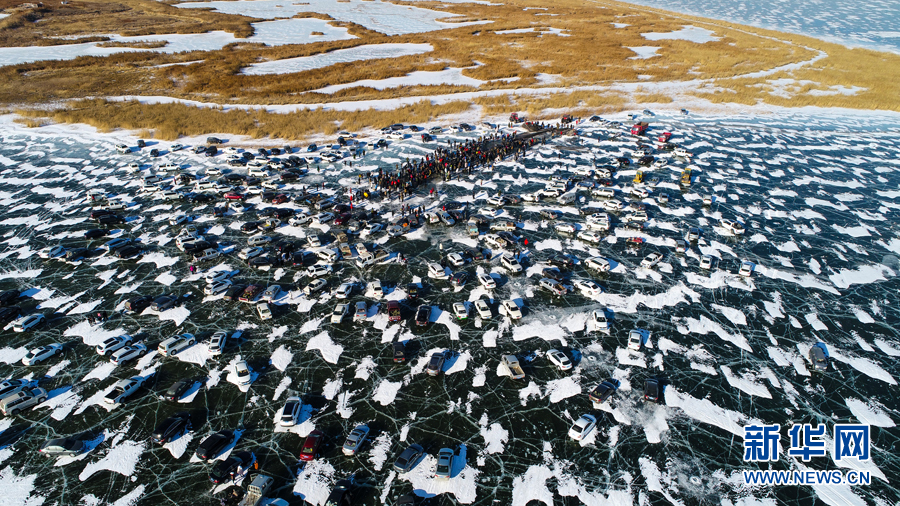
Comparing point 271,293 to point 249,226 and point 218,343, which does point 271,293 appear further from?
point 249,226

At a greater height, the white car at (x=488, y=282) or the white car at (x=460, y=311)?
the white car at (x=488, y=282)

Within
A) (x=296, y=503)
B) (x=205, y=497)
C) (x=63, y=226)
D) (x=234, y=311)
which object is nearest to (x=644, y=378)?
(x=296, y=503)

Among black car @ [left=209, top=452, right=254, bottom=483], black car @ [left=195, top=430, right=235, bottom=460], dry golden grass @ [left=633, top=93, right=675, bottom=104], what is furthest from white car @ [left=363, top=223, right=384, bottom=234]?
dry golden grass @ [left=633, top=93, right=675, bottom=104]

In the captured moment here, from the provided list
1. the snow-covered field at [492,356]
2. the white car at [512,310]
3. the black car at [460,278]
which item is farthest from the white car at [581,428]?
the black car at [460,278]

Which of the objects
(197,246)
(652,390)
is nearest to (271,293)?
(197,246)

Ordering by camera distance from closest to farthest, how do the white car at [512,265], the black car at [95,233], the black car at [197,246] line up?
the white car at [512,265] → the black car at [197,246] → the black car at [95,233]

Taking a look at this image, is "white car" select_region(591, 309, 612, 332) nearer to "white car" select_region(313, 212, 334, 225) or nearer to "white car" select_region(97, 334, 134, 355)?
"white car" select_region(313, 212, 334, 225)

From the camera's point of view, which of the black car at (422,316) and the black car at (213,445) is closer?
the black car at (213,445)

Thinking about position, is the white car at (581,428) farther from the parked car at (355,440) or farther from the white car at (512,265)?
the white car at (512,265)
